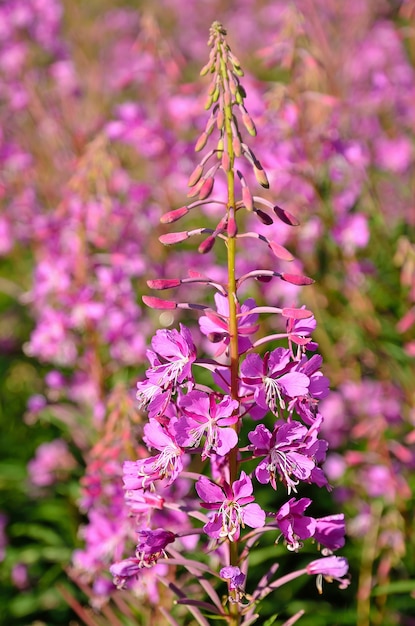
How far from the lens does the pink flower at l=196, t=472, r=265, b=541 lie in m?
1.62

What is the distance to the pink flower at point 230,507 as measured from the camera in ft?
5.31

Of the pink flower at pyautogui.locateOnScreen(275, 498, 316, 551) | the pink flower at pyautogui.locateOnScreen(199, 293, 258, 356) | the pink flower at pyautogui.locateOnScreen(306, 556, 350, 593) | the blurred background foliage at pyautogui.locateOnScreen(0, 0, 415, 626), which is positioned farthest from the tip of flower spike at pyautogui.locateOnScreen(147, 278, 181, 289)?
the blurred background foliage at pyautogui.locateOnScreen(0, 0, 415, 626)

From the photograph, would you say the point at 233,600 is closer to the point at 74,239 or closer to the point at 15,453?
the point at 74,239

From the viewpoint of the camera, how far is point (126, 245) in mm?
3809

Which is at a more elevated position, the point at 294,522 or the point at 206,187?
the point at 206,187

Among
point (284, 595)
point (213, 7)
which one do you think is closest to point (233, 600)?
point (284, 595)

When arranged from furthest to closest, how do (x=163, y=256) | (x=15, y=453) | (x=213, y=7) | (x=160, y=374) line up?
1. (x=213, y=7)
2. (x=163, y=256)
3. (x=15, y=453)
4. (x=160, y=374)

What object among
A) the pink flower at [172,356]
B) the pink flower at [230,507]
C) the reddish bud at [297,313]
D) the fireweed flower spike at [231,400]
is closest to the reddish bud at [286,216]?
the fireweed flower spike at [231,400]

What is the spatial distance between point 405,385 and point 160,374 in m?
2.39

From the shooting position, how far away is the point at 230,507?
5.40 feet

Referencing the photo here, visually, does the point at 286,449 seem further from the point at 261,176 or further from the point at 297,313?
the point at 261,176

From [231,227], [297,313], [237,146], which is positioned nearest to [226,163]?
[237,146]

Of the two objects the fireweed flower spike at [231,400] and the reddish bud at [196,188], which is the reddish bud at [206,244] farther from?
the reddish bud at [196,188]

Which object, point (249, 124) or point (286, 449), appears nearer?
point (286, 449)
